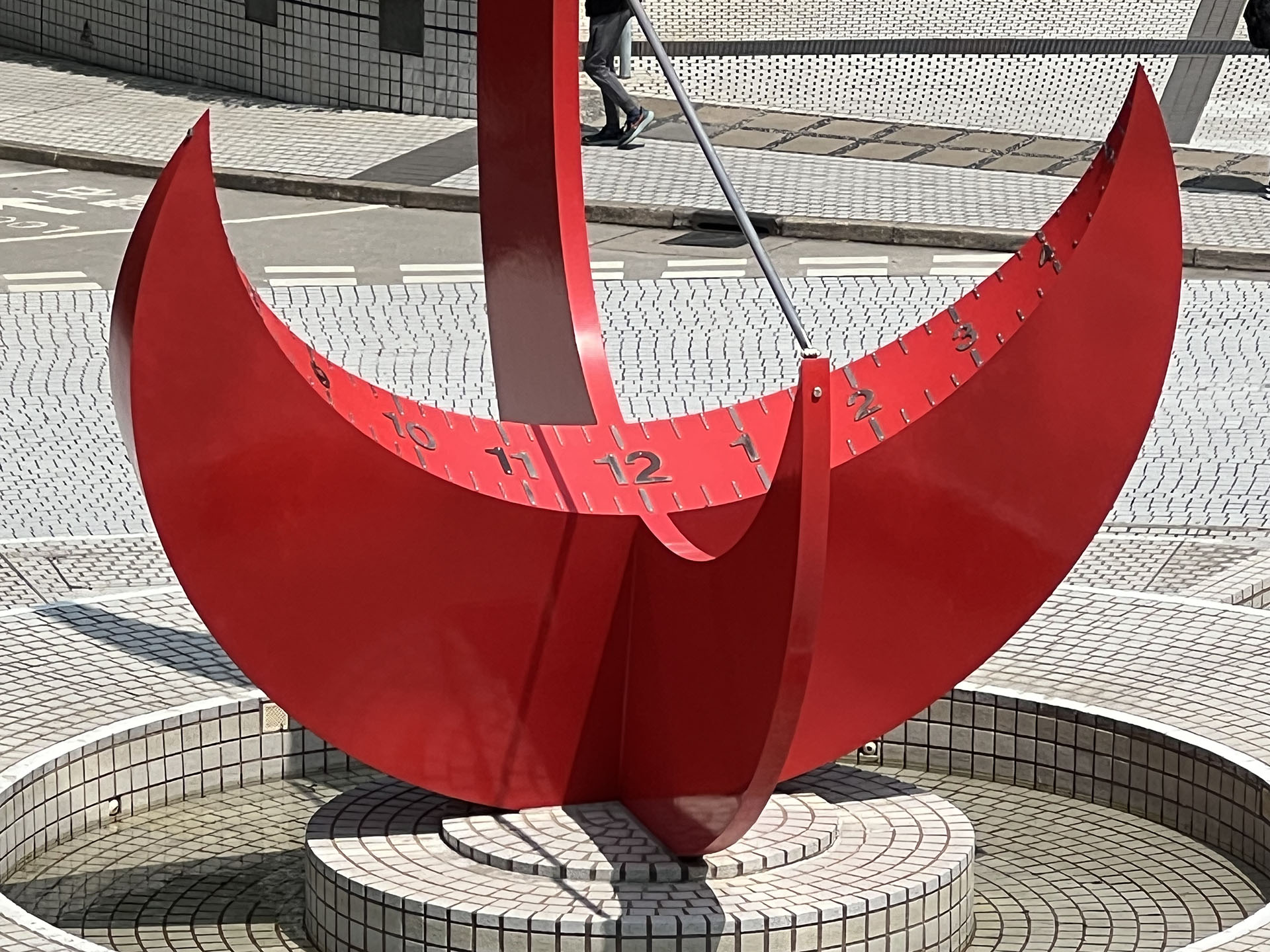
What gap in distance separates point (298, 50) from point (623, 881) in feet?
51.1

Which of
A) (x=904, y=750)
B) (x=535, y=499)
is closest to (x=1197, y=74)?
(x=904, y=750)

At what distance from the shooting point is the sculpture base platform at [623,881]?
5.84 meters

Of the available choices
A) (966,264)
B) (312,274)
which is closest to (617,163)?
(966,264)

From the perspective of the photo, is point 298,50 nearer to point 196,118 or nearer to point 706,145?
point 196,118

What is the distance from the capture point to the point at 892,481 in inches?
Result: 240

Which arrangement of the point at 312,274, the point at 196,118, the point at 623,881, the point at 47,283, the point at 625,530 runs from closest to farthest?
the point at 623,881 < the point at 625,530 < the point at 47,283 < the point at 312,274 < the point at 196,118

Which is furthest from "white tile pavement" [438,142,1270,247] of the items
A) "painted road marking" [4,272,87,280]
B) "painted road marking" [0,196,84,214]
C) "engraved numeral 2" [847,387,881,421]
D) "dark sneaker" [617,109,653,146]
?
"engraved numeral 2" [847,387,881,421]

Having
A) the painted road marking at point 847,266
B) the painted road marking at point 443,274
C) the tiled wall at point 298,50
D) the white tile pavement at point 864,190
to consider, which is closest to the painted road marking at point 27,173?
the tiled wall at point 298,50

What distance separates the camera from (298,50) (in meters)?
20.7

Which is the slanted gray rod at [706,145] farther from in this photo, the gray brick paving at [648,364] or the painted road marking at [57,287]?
the painted road marking at [57,287]

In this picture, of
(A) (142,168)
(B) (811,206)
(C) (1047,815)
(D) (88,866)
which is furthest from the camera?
(A) (142,168)

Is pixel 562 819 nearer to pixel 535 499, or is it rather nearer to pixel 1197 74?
pixel 535 499

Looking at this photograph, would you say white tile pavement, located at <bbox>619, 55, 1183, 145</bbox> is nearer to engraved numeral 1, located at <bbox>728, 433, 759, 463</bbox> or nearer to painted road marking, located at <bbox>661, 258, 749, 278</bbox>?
painted road marking, located at <bbox>661, 258, 749, 278</bbox>

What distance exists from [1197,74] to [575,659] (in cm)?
1678
